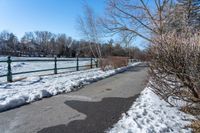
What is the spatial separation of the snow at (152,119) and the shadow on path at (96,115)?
21 cm

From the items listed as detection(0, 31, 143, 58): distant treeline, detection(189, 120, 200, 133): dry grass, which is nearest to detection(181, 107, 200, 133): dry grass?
detection(189, 120, 200, 133): dry grass

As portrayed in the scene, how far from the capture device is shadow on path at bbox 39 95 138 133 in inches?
165

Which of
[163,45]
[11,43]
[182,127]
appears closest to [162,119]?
[182,127]

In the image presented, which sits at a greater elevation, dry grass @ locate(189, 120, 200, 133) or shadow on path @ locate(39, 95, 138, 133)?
shadow on path @ locate(39, 95, 138, 133)

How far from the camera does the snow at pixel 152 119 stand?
427 centimetres

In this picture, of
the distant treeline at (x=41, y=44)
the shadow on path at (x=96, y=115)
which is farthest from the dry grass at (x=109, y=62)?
the distant treeline at (x=41, y=44)

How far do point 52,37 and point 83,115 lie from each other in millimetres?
115119

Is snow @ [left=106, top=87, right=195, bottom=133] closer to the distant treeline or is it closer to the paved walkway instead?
the paved walkway

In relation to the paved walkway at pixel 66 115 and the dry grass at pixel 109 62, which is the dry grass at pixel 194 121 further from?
the dry grass at pixel 109 62

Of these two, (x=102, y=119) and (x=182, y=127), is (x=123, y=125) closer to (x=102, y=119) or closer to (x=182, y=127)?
(x=102, y=119)

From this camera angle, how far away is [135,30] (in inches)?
655

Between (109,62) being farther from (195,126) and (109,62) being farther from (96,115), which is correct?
(195,126)

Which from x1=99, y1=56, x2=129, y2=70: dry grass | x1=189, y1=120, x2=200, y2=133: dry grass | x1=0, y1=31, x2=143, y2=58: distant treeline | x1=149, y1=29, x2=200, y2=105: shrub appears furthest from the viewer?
x1=0, y1=31, x2=143, y2=58: distant treeline

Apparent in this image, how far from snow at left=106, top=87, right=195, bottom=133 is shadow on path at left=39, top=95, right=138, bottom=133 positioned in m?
0.21
